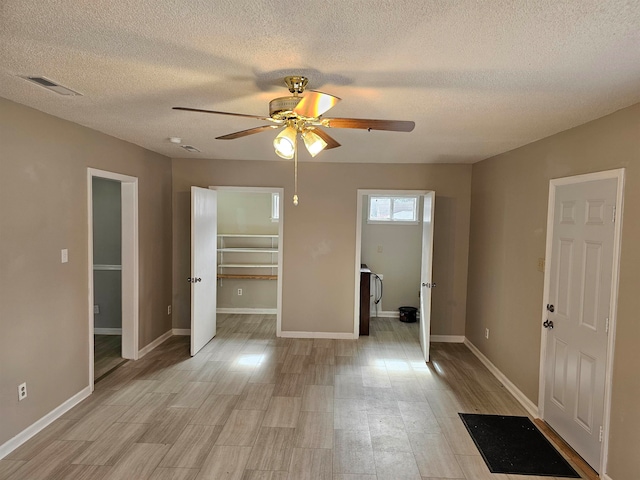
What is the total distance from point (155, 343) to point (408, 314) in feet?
12.5

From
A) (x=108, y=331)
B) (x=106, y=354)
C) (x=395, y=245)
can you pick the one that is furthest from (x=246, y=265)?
(x=395, y=245)

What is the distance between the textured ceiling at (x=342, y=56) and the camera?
1.35m

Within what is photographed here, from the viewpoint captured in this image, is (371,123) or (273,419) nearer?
(371,123)

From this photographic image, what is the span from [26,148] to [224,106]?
1478mm

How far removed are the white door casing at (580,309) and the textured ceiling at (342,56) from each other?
612 millimetres

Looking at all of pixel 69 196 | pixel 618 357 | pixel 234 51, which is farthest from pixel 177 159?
pixel 618 357

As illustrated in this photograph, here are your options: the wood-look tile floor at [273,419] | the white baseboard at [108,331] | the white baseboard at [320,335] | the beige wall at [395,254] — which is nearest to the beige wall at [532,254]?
the wood-look tile floor at [273,419]

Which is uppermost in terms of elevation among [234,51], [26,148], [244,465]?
[234,51]

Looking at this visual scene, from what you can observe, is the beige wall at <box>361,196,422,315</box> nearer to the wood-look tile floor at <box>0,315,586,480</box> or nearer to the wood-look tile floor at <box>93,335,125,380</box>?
the wood-look tile floor at <box>0,315,586,480</box>

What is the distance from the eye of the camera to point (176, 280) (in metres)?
5.14

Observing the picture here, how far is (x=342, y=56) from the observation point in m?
1.70

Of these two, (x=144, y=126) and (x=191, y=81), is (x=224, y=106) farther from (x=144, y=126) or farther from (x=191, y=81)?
(x=144, y=126)

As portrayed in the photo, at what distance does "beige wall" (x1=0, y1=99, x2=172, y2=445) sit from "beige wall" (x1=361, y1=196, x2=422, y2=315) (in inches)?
158

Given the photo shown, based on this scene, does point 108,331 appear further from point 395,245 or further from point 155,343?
point 395,245
